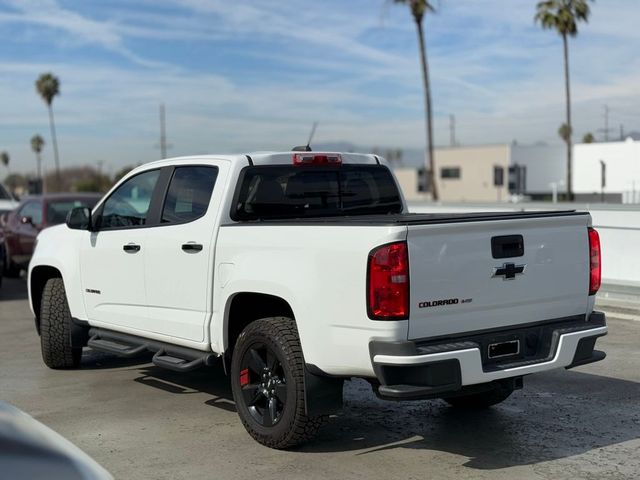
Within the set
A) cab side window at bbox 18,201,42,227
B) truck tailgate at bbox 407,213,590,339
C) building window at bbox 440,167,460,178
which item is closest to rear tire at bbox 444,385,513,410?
truck tailgate at bbox 407,213,590,339

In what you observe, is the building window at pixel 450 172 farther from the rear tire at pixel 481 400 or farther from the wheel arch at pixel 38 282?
the rear tire at pixel 481 400

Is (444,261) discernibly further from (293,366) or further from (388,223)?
(293,366)

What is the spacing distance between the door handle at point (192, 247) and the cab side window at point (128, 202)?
972 mm

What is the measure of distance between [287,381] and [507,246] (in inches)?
62.0

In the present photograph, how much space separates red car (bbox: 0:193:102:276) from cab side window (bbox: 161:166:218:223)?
347 inches

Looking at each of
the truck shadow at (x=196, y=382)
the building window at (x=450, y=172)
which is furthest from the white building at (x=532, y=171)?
the truck shadow at (x=196, y=382)

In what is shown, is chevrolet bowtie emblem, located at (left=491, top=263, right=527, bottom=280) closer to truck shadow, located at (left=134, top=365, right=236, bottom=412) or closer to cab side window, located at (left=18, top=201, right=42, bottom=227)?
truck shadow, located at (left=134, top=365, right=236, bottom=412)

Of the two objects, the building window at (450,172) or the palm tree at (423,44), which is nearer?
the palm tree at (423,44)

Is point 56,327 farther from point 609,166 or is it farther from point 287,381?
point 609,166

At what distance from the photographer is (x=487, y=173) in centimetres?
7362

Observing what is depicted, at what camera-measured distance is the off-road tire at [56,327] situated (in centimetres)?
777

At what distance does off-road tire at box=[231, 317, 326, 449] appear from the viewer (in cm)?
517

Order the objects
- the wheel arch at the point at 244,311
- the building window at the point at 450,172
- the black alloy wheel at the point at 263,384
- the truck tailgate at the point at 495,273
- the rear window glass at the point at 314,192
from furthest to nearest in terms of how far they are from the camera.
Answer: the building window at the point at 450,172, the rear window glass at the point at 314,192, the wheel arch at the point at 244,311, the black alloy wheel at the point at 263,384, the truck tailgate at the point at 495,273

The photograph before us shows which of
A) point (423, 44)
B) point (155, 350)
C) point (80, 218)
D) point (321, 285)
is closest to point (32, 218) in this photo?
point (80, 218)
